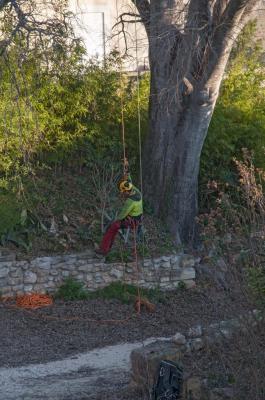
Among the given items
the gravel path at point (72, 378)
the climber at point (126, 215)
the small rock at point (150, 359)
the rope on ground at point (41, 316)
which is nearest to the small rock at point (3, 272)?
the rope on ground at point (41, 316)

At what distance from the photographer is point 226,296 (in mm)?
8477

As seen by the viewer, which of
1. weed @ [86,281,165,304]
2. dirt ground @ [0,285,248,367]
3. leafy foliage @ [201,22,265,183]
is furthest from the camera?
leafy foliage @ [201,22,265,183]

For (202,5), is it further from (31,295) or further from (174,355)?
(174,355)

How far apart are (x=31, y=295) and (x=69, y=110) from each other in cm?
403

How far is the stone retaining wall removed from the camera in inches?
547

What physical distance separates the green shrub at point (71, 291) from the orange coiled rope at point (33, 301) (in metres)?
0.21

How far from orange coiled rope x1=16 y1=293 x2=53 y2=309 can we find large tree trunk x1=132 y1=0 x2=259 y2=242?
3233 millimetres

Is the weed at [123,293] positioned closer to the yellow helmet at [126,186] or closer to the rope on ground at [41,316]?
the rope on ground at [41,316]

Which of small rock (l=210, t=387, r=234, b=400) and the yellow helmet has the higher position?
small rock (l=210, t=387, r=234, b=400)

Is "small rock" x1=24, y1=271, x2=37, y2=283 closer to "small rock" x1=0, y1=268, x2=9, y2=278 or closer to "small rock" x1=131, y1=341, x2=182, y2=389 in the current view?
"small rock" x1=0, y1=268, x2=9, y2=278

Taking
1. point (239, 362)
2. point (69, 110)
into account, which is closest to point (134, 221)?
point (69, 110)

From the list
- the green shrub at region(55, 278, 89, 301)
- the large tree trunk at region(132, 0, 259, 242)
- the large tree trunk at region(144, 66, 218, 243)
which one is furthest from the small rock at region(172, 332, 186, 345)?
the large tree trunk at region(144, 66, 218, 243)

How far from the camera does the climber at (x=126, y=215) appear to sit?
14.4m

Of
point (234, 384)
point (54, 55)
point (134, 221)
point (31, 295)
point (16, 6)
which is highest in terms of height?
point (16, 6)
